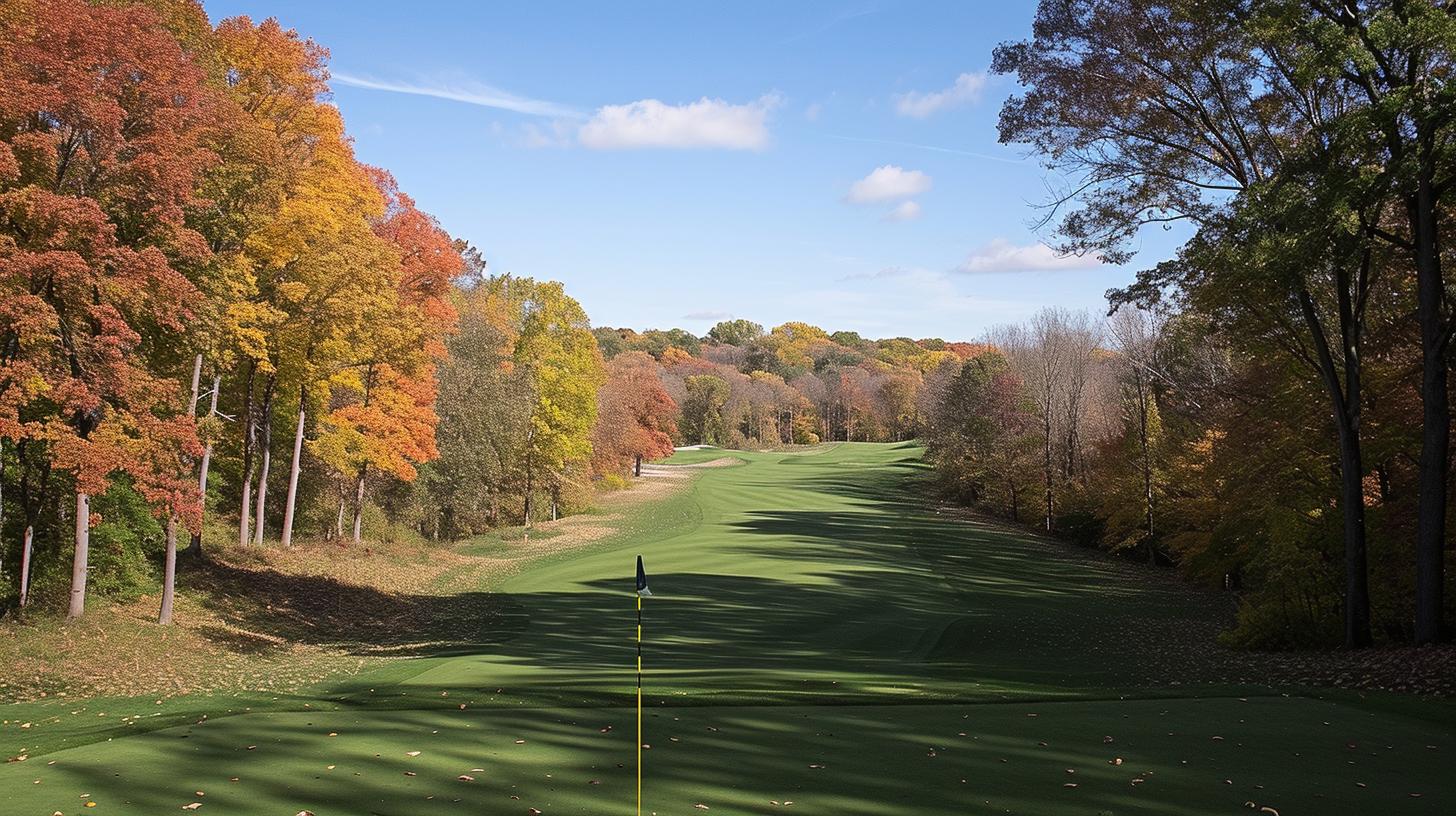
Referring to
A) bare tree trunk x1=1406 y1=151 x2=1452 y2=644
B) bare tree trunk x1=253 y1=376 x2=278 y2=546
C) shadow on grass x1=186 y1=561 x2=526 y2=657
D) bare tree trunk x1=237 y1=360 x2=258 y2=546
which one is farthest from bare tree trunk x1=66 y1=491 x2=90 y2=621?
bare tree trunk x1=1406 y1=151 x2=1452 y2=644

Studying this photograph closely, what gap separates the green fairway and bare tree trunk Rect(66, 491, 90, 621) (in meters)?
4.63

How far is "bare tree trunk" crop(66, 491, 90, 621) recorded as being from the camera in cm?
1609

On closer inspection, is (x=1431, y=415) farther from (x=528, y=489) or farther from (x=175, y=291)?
(x=528, y=489)

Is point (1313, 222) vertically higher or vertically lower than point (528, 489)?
higher

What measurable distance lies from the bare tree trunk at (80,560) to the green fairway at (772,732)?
463 centimetres

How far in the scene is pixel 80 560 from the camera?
1670cm

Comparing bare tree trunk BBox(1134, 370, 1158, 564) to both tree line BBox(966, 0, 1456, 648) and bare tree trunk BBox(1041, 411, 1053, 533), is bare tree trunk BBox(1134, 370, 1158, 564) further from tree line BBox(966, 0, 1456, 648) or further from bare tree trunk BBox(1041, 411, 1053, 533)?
tree line BBox(966, 0, 1456, 648)

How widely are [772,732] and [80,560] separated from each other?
14024 mm

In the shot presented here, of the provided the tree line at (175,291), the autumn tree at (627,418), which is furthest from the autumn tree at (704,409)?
the tree line at (175,291)

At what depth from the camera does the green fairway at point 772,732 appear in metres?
6.88

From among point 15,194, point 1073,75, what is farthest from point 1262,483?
point 15,194

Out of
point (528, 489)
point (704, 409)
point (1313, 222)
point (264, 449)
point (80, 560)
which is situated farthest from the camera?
point (704, 409)

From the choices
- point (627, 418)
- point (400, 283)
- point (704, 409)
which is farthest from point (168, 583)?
point (704, 409)

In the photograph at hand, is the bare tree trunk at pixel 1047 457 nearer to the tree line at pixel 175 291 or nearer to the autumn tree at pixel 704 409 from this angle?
the tree line at pixel 175 291
